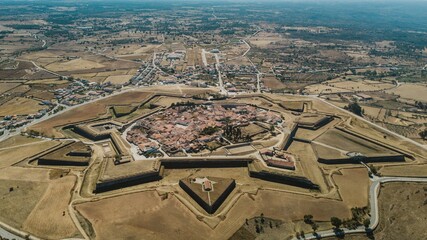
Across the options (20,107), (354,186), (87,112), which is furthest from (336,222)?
(20,107)

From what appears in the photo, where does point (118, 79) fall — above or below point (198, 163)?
below

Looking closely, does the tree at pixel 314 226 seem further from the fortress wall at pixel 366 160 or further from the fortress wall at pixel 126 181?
the fortress wall at pixel 126 181

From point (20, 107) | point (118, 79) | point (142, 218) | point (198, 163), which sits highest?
point (198, 163)

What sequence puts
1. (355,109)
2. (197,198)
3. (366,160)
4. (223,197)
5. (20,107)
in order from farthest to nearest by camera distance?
(20,107) → (355,109) → (366,160) → (223,197) → (197,198)

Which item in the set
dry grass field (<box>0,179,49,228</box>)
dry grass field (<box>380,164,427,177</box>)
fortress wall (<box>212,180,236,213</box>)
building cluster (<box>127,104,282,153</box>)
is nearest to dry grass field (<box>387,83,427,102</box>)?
dry grass field (<box>380,164,427,177</box>)

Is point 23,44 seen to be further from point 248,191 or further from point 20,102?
point 248,191

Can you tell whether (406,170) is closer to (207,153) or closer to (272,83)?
(207,153)
